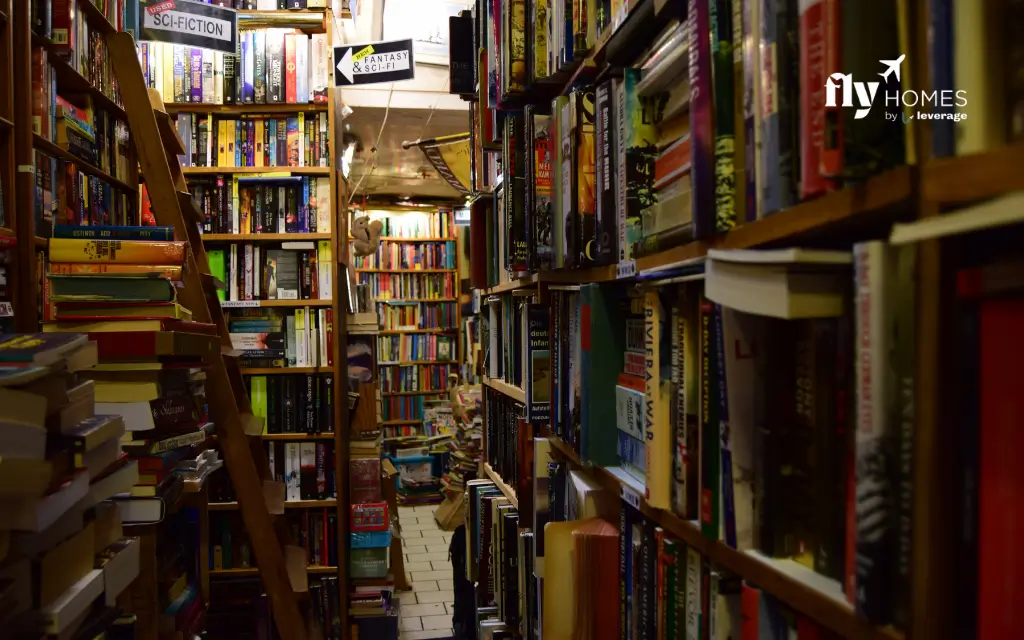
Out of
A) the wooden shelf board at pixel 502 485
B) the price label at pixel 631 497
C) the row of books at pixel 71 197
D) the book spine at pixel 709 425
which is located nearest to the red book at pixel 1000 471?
the book spine at pixel 709 425

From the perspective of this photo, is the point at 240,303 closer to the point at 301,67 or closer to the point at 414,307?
the point at 301,67

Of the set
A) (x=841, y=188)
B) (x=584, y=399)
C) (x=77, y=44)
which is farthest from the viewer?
(x=77, y=44)

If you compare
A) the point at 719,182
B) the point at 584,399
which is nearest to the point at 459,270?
the point at 584,399

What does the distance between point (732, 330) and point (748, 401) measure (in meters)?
0.07

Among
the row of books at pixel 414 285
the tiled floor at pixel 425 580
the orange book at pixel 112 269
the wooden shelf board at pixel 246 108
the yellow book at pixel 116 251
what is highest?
the wooden shelf board at pixel 246 108

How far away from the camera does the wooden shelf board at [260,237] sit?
3117 mm

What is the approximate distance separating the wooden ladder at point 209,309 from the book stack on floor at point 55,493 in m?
0.92

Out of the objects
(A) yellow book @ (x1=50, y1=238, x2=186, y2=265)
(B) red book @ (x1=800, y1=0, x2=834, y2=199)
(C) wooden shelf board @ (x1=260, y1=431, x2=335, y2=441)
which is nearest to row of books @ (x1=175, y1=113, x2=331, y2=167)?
(C) wooden shelf board @ (x1=260, y1=431, x2=335, y2=441)

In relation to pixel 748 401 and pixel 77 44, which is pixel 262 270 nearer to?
pixel 77 44

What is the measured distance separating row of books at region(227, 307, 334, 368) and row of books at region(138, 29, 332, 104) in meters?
0.97

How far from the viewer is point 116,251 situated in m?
1.64

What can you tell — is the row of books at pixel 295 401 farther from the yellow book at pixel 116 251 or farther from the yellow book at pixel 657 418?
the yellow book at pixel 657 418

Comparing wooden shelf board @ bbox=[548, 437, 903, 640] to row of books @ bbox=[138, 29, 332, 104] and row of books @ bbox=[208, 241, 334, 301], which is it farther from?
row of books @ bbox=[138, 29, 332, 104]

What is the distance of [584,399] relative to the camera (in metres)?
1.17
